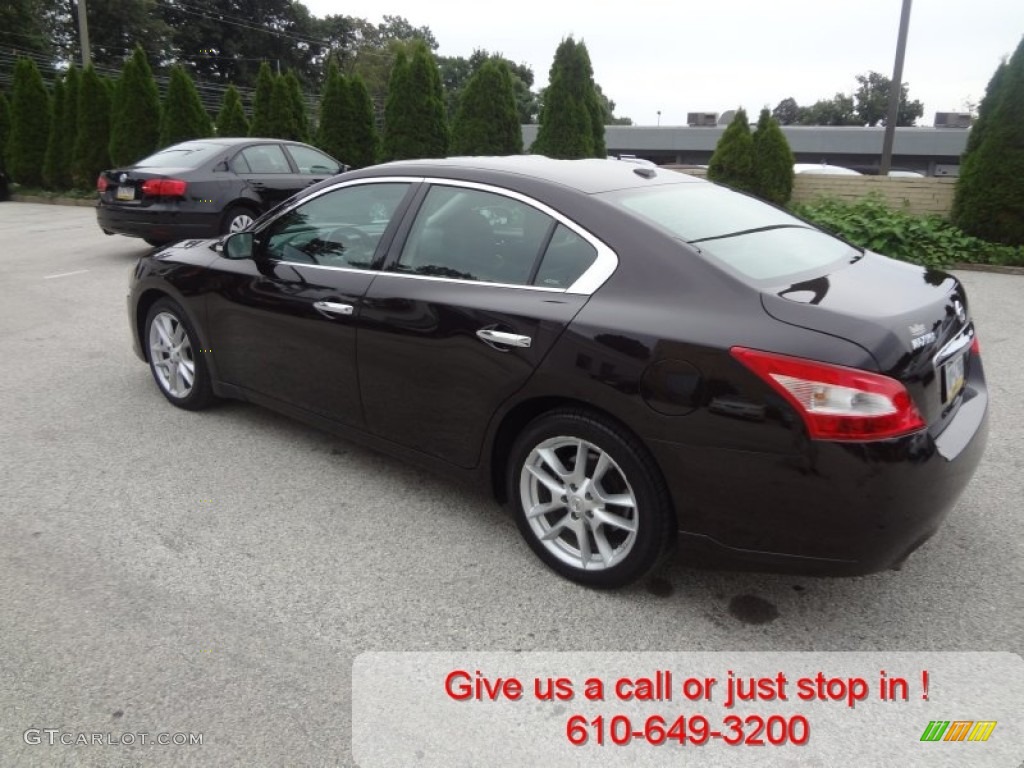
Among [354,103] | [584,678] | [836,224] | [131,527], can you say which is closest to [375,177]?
[131,527]

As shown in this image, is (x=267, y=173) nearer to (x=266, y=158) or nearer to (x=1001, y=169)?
(x=266, y=158)

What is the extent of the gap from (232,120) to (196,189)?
9516mm

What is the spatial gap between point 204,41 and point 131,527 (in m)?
74.0

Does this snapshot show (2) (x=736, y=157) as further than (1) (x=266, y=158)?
Yes

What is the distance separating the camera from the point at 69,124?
18.7 m

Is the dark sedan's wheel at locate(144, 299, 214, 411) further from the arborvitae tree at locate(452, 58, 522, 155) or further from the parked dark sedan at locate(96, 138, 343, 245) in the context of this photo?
the arborvitae tree at locate(452, 58, 522, 155)

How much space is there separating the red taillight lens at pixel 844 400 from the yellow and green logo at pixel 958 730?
2.80 feet

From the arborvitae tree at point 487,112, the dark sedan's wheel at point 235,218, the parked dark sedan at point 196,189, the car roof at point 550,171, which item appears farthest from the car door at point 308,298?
the arborvitae tree at point 487,112

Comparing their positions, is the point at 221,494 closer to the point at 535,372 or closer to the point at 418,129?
the point at 535,372

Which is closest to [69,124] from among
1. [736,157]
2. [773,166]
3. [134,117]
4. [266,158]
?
[134,117]

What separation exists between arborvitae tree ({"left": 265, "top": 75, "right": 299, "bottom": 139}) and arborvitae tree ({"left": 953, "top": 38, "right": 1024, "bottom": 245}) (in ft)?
43.8

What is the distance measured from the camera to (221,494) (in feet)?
12.3

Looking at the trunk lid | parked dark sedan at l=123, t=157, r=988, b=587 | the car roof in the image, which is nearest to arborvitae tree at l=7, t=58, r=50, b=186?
parked dark sedan at l=123, t=157, r=988, b=587

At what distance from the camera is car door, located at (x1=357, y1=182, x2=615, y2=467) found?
293 cm
